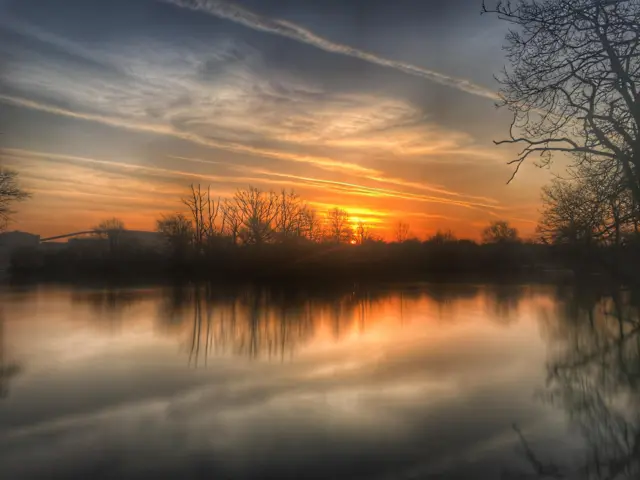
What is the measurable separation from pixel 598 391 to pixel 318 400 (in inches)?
156

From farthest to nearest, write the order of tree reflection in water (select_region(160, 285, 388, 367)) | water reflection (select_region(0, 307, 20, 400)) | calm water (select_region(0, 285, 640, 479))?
tree reflection in water (select_region(160, 285, 388, 367)) < water reflection (select_region(0, 307, 20, 400)) < calm water (select_region(0, 285, 640, 479))

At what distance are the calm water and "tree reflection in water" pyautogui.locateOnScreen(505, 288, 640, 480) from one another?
27 mm

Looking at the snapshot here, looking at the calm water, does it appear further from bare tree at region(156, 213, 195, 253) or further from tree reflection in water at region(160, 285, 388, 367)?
bare tree at region(156, 213, 195, 253)

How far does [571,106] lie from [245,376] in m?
7.50

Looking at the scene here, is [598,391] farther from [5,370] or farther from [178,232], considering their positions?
[178,232]

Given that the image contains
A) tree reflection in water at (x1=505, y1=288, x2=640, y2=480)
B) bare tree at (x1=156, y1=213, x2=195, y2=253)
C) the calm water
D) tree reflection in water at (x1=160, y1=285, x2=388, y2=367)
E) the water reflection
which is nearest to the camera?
tree reflection in water at (x1=505, y1=288, x2=640, y2=480)

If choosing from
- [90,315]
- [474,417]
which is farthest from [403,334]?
[90,315]

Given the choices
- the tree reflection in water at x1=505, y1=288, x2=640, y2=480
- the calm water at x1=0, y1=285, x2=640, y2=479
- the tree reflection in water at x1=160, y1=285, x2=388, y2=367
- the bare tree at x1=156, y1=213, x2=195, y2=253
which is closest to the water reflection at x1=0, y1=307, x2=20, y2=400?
the calm water at x1=0, y1=285, x2=640, y2=479

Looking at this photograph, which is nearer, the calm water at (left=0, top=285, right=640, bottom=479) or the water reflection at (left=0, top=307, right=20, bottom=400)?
the calm water at (left=0, top=285, right=640, bottom=479)

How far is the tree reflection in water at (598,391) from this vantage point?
4.75 meters

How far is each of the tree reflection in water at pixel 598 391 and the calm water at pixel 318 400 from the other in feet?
0.09

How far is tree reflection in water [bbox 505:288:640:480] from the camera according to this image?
15.6 ft

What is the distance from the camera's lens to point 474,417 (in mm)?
6230

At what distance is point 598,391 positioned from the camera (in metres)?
7.45
